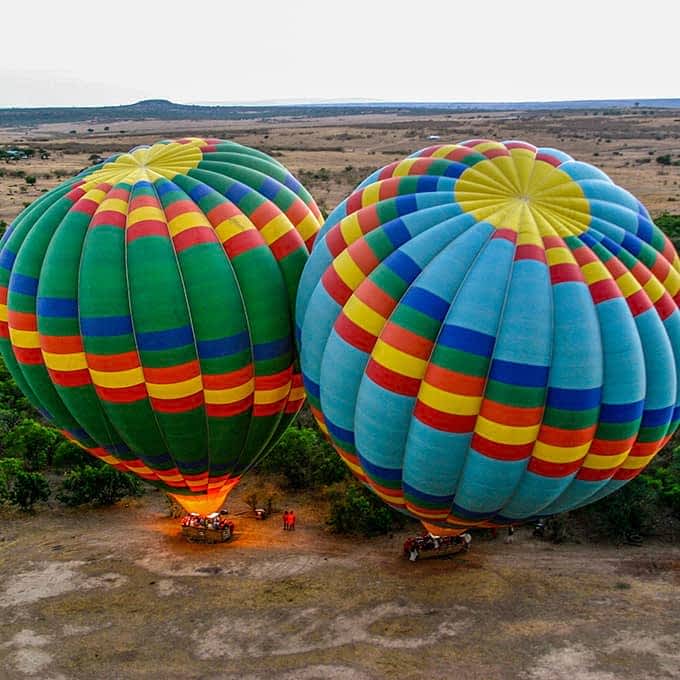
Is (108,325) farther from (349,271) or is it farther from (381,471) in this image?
(381,471)

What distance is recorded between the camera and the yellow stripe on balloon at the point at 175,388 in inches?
449

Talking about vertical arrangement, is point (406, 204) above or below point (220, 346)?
above

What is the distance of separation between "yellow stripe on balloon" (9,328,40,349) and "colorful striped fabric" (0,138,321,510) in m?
0.02

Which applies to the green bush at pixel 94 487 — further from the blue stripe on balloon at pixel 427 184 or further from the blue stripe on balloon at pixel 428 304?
the blue stripe on balloon at pixel 427 184

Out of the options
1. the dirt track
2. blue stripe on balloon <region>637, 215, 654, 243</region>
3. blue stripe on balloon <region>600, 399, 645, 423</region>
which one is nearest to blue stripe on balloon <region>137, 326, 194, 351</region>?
the dirt track

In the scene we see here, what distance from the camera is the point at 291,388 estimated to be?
42.3ft

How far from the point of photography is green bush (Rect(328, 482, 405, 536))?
553 inches

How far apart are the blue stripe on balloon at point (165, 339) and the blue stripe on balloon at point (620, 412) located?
6.40 metres

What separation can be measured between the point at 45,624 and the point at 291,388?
585 cm

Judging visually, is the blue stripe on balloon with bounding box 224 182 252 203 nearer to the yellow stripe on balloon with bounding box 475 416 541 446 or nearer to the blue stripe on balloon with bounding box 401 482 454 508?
the blue stripe on balloon with bounding box 401 482 454 508

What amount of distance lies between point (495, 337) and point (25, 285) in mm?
7863

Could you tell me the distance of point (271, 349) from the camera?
11.9 metres

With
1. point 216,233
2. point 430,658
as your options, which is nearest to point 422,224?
point 216,233

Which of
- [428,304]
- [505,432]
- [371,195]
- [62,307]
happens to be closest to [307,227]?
[371,195]
